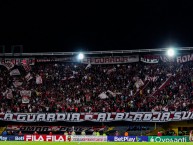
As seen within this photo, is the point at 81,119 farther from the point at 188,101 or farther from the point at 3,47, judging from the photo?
the point at 3,47

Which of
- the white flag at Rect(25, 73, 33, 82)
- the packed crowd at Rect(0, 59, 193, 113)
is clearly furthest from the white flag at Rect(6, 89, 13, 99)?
the white flag at Rect(25, 73, 33, 82)

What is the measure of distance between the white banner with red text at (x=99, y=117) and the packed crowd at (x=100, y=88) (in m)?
0.61

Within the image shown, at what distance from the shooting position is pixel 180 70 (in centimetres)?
4800

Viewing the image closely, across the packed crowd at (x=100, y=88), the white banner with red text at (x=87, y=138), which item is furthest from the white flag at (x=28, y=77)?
the white banner with red text at (x=87, y=138)

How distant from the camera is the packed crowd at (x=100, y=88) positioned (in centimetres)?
4562

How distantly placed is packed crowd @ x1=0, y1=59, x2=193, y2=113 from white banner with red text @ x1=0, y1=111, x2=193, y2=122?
61 centimetres

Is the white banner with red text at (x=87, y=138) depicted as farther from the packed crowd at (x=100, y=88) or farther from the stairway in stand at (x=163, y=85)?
the stairway in stand at (x=163, y=85)

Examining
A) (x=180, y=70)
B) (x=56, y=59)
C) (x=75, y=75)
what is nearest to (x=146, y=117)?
(x=180, y=70)

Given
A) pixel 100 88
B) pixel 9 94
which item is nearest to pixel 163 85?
pixel 100 88

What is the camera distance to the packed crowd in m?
45.6

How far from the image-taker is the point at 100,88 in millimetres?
49062

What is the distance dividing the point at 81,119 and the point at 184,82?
12.9 metres

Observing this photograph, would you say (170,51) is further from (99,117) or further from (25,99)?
(25,99)

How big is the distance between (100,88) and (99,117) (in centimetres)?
492
